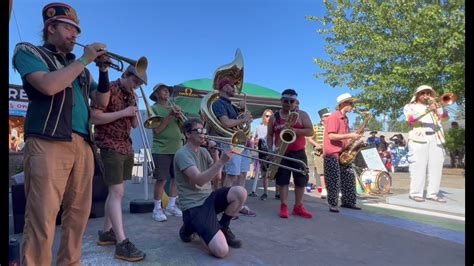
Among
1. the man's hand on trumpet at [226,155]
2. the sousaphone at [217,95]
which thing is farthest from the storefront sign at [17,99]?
the man's hand on trumpet at [226,155]

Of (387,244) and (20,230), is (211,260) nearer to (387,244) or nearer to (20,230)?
(387,244)

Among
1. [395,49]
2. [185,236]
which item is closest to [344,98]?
[185,236]

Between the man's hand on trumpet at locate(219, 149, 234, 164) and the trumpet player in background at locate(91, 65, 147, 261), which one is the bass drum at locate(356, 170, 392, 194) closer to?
the man's hand on trumpet at locate(219, 149, 234, 164)

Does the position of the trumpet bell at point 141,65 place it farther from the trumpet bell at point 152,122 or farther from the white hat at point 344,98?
the white hat at point 344,98

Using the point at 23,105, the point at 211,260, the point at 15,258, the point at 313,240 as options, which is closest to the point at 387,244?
the point at 313,240

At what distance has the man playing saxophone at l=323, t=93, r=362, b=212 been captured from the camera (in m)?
5.02

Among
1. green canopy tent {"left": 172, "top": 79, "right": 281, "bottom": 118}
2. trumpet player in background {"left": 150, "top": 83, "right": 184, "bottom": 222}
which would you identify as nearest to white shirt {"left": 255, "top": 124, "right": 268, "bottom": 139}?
green canopy tent {"left": 172, "top": 79, "right": 281, "bottom": 118}

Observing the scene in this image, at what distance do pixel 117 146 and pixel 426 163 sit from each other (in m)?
4.96

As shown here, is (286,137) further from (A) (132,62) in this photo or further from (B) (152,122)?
(A) (132,62)

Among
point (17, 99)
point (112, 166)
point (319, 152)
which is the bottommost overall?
point (112, 166)

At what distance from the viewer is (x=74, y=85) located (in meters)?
2.35

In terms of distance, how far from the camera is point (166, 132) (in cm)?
430

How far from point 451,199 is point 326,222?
3.04 meters

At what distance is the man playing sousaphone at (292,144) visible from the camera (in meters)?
4.42
